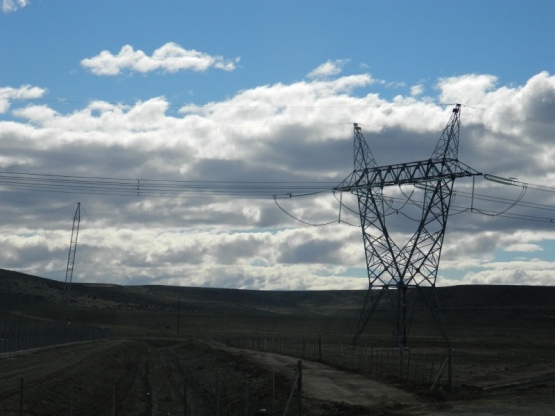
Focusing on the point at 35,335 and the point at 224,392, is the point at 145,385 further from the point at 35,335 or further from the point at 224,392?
the point at 35,335

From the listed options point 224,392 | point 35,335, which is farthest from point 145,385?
point 35,335

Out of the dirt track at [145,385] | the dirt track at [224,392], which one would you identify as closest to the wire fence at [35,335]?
the dirt track at [145,385]

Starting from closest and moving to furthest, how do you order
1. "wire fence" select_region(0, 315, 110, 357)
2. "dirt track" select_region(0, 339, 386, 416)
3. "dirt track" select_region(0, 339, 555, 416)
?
"dirt track" select_region(0, 339, 555, 416) → "dirt track" select_region(0, 339, 386, 416) → "wire fence" select_region(0, 315, 110, 357)

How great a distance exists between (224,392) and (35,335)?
146 feet

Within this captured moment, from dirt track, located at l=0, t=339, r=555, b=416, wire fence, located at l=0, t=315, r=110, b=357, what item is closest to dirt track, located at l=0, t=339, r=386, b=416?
dirt track, located at l=0, t=339, r=555, b=416

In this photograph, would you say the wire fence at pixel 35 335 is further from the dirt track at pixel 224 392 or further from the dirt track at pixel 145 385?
the dirt track at pixel 224 392

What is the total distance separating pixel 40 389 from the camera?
4106cm

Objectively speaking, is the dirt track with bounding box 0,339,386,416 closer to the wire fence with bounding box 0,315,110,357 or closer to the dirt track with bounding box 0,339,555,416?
the dirt track with bounding box 0,339,555,416

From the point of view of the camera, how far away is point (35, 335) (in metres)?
80.1

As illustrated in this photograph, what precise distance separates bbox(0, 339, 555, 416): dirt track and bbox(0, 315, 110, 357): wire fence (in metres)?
9.15

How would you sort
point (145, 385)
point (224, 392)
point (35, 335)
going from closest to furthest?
point (224, 392) → point (145, 385) → point (35, 335)

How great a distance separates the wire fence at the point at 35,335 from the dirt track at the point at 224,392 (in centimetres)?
915

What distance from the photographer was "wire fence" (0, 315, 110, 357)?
70125 millimetres

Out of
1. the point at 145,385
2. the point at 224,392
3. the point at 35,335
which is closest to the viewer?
the point at 224,392
